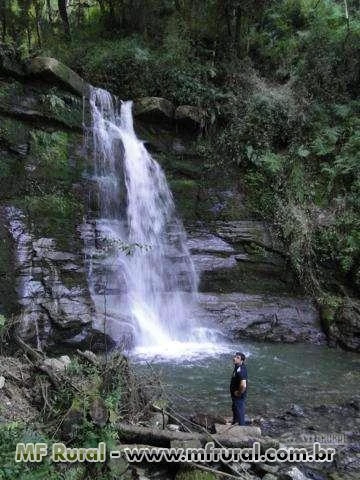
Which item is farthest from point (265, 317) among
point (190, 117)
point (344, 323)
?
point (190, 117)

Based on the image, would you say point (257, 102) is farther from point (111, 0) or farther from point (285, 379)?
point (285, 379)

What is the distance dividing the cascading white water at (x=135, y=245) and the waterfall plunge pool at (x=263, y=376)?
1.28m

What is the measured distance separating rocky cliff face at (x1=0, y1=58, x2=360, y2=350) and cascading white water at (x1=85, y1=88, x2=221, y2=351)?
17.2 inches

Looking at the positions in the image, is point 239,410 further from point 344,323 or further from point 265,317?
point 344,323

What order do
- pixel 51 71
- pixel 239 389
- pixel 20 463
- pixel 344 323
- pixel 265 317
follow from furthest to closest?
1. pixel 51 71
2. pixel 265 317
3. pixel 344 323
4. pixel 239 389
5. pixel 20 463

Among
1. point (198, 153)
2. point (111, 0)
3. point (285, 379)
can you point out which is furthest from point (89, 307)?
point (111, 0)

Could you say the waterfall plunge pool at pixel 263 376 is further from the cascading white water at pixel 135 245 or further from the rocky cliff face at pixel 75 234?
the cascading white water at pixel 135 245

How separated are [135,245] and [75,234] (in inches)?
83.3

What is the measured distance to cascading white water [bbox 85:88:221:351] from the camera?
1212 cm

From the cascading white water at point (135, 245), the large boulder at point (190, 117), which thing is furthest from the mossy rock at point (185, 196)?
the large boulder at point (190, 117)

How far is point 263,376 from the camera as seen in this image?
9836 millimetres

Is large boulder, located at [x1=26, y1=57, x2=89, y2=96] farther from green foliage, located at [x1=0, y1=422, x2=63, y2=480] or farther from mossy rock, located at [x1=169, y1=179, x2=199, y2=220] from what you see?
green foliage, located at [x1=0, y1=422, x2=63, y2=480]

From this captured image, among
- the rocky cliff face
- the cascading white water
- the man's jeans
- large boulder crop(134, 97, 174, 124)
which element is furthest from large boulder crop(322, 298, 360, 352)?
large boulder crop(134, 97, 174, 124)

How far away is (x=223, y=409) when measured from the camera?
7988mm
